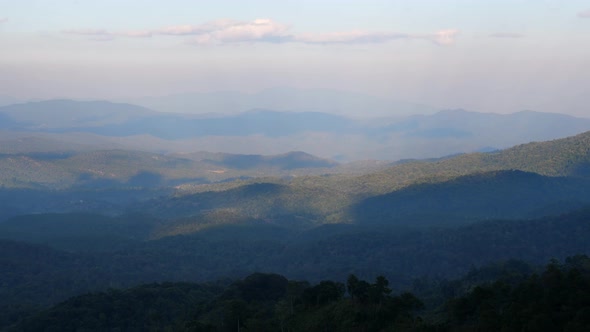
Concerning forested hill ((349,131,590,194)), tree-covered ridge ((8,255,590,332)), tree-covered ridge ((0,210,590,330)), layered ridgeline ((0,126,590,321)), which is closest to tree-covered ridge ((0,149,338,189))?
layered ridgeline ((0,126,590,321))

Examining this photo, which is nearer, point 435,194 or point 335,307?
point 335,307

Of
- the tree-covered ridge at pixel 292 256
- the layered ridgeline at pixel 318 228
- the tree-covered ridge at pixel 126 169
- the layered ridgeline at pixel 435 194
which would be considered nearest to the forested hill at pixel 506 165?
the layered ridgeline at pixel 435 194

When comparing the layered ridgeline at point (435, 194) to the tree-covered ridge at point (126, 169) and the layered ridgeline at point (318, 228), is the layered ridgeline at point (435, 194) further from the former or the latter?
the tree-covered ridge at point (126, 169)

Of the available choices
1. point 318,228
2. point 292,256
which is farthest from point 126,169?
point 292,256

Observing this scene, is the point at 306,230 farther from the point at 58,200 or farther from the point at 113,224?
the point at 58,200

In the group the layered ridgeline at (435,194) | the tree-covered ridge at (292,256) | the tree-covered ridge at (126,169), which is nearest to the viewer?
the tree-covered ridge at (292,256)

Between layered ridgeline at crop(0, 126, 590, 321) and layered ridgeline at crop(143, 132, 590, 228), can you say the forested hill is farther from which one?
layered ridgeline at crop(0, 126, 590, 321)

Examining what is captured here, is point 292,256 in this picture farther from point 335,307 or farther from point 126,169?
point 126,169

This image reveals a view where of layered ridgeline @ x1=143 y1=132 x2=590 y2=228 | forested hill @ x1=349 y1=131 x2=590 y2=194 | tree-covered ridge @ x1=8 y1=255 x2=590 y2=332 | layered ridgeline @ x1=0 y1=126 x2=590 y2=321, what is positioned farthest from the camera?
forested hill @ x1=349 y1=131 x2=590 y2=194
